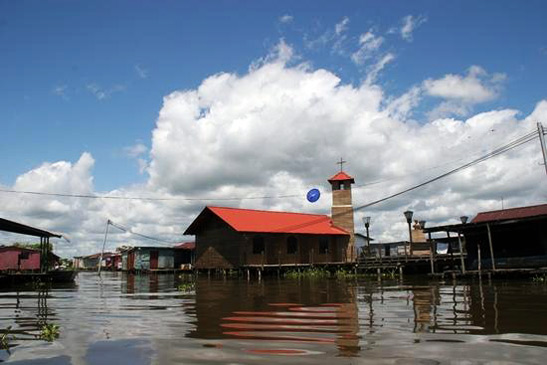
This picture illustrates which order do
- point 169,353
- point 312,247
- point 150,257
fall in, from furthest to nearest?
point 150,257, point 312,247, point 169,353

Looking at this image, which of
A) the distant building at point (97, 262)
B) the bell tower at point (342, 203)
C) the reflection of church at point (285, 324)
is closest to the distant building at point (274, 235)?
the bell tower at point (342, 203)

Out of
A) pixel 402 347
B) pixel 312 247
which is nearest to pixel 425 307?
pixel 402 347

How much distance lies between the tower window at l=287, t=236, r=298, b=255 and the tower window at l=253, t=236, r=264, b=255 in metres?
2.72

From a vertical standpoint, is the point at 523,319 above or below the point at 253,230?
below

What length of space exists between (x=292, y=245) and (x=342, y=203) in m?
7.41

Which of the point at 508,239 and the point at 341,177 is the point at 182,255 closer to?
the point at 341,177

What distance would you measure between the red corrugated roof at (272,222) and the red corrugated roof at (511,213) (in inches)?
506

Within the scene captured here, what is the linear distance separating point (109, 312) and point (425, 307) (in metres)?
7.36

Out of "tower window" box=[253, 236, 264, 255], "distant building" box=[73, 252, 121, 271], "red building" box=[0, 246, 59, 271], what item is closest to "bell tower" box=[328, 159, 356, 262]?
"tower window" box=[253, 236, 264, 255]

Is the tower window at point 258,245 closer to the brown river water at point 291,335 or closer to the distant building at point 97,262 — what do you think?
the brown river water at point 291,335

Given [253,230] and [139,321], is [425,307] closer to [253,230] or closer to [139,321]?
Result: [139,321]

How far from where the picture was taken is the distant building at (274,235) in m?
35.1

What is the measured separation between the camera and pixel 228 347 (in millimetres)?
5727

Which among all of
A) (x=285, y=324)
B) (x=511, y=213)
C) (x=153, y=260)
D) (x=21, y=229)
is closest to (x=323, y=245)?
(x=511, y=213)
